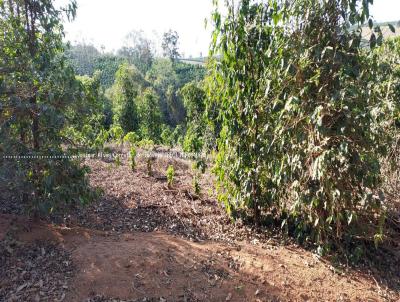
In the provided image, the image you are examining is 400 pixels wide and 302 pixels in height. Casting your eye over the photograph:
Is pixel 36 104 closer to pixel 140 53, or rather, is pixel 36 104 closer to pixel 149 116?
pixel 149 116

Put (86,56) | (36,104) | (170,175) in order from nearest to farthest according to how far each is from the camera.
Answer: (36,104) < (170,175) < (86,56)

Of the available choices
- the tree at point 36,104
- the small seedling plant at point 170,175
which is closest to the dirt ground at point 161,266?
the tree at point 36,104

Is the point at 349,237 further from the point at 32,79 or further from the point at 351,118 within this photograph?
the point at 32,79

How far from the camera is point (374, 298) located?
304cm

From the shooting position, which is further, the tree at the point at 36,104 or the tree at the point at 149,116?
the tree at the point at 149,116

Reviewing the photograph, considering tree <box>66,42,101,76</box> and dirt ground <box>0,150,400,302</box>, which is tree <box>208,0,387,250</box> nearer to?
dirt ground <box>0,150,400,302</box>

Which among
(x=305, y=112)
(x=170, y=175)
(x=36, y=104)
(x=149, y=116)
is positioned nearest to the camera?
(x=36, y=104)

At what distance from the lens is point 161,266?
3092 mm

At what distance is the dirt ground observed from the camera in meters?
2.84

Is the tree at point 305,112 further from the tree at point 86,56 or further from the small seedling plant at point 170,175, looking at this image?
the tree at point 86,56

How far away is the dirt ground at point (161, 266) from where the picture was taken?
9.30ft

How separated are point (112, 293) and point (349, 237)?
91.8 inches

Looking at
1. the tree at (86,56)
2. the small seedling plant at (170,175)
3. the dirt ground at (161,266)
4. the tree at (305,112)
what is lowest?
the dirt ground at (161,266)

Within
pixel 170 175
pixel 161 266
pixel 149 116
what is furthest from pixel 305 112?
pixel 149 116
